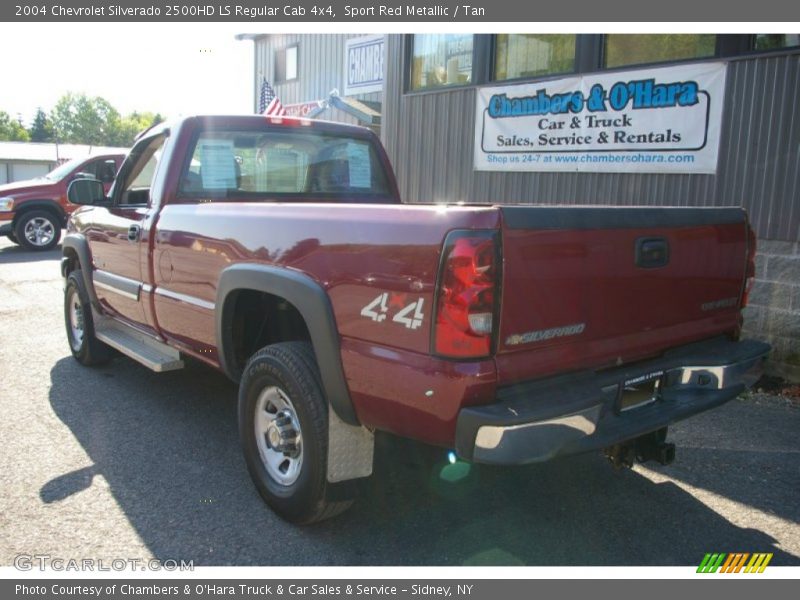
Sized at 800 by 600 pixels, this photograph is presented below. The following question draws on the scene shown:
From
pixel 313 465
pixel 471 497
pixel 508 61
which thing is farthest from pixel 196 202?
pixel 508 61

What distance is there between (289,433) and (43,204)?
12914 mm

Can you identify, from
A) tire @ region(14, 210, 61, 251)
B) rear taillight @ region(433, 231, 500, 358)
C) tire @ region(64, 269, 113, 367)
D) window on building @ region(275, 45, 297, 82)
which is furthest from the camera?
window on building @ region(275, 45, 297, 82)

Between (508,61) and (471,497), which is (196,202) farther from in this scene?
(508,61)

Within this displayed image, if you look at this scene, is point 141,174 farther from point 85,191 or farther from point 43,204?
point 43,204

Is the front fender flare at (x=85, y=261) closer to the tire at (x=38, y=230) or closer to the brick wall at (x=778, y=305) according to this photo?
the brick wall at (x=778, y=305)

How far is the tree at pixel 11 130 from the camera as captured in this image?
10381 centimetres

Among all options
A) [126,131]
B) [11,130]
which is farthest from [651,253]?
[126,131]

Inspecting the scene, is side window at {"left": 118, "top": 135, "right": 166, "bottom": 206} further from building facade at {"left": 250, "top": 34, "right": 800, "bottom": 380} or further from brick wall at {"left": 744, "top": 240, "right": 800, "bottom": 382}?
brick wall at {"left": 744, "top": 240, "right": 800, "bottom": 382}

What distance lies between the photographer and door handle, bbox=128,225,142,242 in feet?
14.5

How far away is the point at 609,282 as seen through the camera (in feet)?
9.09

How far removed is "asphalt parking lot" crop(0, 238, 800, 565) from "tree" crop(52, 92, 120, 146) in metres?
120

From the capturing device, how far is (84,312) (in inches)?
217

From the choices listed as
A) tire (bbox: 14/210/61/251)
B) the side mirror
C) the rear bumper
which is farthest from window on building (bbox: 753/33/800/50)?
tire (bbox: 14/210/61/251)

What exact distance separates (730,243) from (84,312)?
4.78 m
